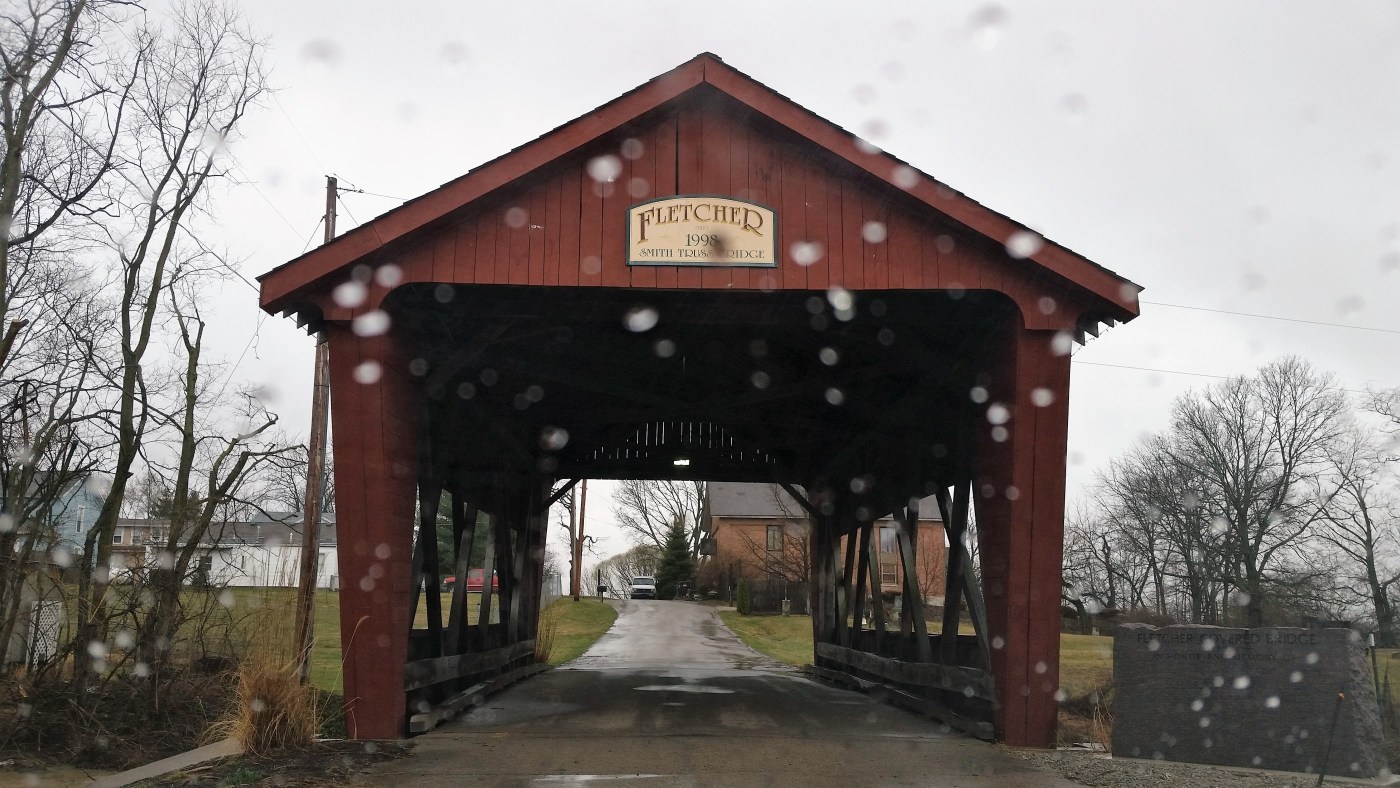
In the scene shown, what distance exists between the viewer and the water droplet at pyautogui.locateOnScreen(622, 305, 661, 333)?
31.4ft

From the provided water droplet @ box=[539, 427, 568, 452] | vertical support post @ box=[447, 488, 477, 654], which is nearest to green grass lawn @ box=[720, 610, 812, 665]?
water droplet @ box=[539, 427, 568, 452]

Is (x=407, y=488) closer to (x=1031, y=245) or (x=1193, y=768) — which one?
(x=1031, y=245)

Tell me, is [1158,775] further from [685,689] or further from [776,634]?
[776,634]

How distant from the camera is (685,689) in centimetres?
1422

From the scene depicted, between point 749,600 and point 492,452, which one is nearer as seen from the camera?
point 492,452

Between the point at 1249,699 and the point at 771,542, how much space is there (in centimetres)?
4719

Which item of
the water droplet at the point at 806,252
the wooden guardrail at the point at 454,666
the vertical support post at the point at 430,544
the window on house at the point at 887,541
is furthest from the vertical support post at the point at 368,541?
the window on house at the point at 887,541

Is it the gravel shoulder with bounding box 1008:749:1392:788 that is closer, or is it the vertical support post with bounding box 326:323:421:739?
the gravel shoulder with bounding box 1008:749:1392:788

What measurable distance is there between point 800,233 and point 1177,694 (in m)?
4.61

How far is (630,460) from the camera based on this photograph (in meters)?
17.8

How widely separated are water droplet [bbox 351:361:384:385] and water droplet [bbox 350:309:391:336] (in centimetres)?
24

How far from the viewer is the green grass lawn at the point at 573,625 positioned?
23.5m

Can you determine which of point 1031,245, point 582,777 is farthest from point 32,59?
point 1031,245

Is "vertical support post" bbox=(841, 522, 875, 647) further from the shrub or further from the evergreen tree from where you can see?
the evergreen tree
